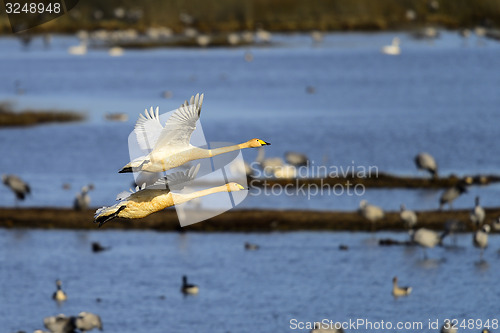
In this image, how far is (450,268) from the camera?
29.1 m

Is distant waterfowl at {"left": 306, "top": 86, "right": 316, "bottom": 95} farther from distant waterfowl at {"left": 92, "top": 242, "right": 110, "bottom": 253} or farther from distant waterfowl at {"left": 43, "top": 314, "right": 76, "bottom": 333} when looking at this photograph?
distant waterfowl at {"left": 43, "top": 314, "right": 76, "bottom": 333}

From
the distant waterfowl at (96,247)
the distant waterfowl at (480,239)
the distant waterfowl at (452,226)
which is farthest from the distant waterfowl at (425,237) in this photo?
the distant waterfowl at (96,247)

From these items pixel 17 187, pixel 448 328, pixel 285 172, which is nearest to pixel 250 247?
pixel 285 172

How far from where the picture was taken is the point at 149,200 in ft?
43.5

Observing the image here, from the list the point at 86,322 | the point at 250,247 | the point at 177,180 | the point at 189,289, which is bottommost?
the point at 250,247

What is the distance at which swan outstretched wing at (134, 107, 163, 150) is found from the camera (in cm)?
1404

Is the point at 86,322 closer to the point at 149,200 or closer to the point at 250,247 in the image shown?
the point at 250,247

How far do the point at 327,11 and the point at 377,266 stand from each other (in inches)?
3783

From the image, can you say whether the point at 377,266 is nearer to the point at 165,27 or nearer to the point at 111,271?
the point at 111,271

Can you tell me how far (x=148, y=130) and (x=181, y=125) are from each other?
0.99 metres

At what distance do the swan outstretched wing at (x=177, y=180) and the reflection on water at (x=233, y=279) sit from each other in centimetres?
1110

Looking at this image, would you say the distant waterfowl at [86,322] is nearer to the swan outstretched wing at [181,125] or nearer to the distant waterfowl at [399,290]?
the distant waterfowl at [399,290]

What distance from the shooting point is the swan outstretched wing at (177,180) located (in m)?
13.5

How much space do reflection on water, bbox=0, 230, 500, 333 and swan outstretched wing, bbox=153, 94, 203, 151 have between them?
11380 millimetres
